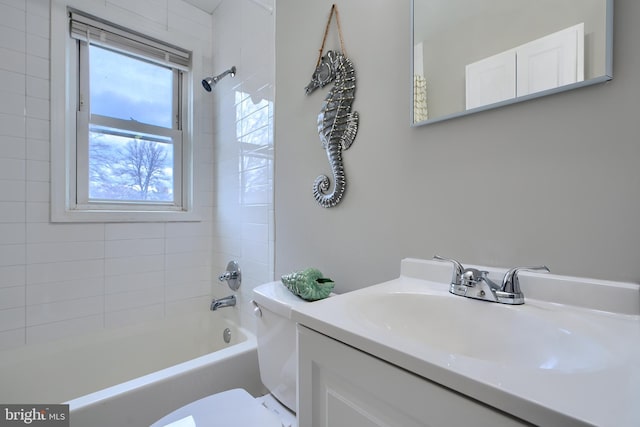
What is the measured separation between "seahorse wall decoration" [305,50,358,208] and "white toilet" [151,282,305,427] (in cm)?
45

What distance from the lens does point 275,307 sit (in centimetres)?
103

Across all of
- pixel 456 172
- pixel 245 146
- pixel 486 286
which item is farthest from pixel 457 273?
pixel 245 146

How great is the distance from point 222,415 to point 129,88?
205cm

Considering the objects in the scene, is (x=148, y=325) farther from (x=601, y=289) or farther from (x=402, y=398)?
(x=601, y=289)

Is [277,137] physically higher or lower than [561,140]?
higher

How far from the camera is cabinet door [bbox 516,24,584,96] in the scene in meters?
0.63

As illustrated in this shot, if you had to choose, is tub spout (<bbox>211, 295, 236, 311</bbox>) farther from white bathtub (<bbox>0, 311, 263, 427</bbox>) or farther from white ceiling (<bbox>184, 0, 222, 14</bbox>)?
white ceiling (<bbox>184, 0, 222, 14</bbox>)

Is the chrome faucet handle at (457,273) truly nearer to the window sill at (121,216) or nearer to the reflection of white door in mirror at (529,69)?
the reflection of white door in mirror at (529,69)

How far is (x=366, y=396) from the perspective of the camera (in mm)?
474

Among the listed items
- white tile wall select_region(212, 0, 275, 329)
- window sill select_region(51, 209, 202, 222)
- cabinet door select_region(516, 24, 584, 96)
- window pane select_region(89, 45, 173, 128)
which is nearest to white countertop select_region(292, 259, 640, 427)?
cabinet door select_region(516, 24, 584, 96)

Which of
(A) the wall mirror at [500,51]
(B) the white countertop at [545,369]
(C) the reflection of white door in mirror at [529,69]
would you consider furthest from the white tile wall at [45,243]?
(C) the reflection of white door in mirror at [529,69]

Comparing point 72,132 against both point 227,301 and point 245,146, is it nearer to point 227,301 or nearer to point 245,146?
point 245,146

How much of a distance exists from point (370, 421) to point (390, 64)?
1.02 meters

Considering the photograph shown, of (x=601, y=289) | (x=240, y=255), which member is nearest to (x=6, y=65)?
(x=240, y=255)
